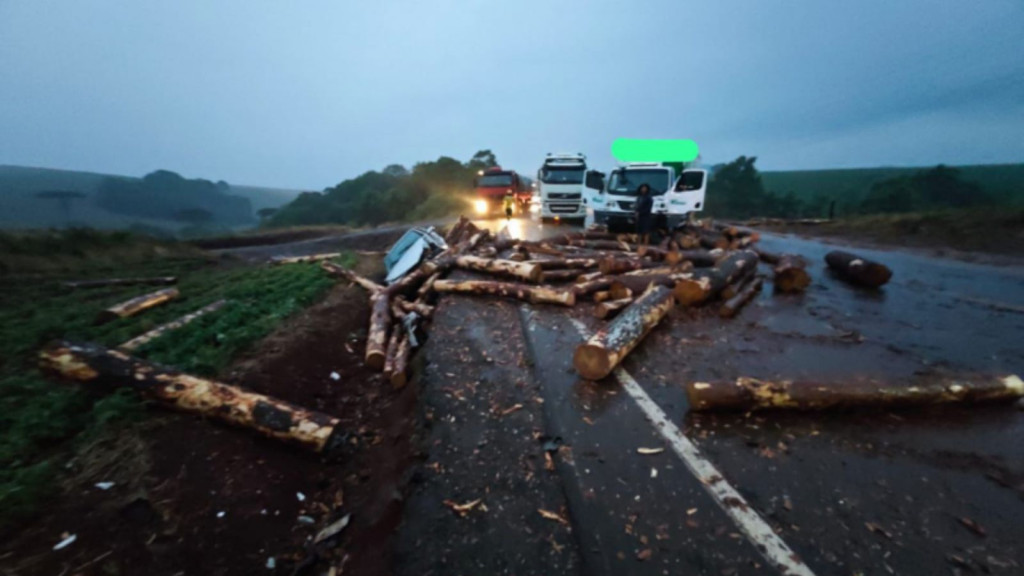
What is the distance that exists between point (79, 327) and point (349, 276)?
181 inches

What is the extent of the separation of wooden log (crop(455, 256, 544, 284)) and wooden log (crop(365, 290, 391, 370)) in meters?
2.09

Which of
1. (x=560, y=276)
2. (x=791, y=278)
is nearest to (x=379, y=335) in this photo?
(x=560, y=276)

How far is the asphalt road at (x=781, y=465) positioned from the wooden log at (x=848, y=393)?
12cm

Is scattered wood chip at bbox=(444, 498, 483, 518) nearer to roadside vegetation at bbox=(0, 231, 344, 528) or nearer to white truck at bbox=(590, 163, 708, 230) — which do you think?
roadside vegetation at bbox=(0, 231, 344, 528)

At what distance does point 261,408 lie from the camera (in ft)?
11.7

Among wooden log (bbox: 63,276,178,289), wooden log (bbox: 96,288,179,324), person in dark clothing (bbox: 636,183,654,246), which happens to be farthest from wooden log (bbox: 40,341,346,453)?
person in dark clothing (bbox: 636,183,654,246)

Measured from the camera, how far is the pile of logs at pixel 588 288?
5.07 meters

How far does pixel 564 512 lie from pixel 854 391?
10.0ft

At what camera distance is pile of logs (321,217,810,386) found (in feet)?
16.6

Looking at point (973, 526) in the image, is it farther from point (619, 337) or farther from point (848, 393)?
point (619, 337)

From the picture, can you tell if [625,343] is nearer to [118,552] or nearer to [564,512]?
[564,512]

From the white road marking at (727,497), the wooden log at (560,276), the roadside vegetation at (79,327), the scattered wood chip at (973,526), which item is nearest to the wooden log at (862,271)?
the wooden log at (560,276)

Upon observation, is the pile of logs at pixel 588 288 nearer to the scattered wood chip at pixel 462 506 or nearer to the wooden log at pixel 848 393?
the wooden log at pixel 848 393

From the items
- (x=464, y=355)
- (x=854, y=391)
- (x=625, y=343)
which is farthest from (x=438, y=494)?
(x=854, y=391)
